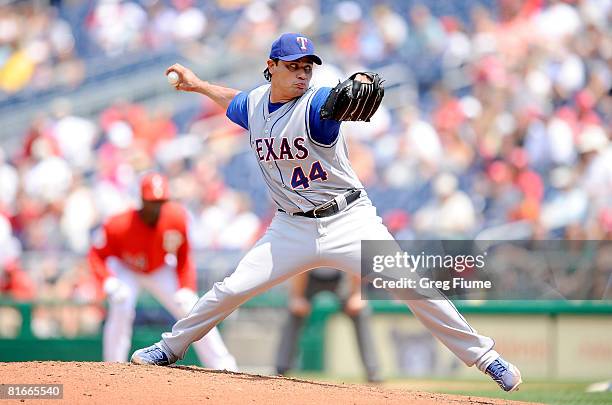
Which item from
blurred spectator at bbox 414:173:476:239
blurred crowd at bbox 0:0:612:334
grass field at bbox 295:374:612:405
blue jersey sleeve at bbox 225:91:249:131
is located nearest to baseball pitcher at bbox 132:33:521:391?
blue jersey sleeve at bbox 225:91:249:131

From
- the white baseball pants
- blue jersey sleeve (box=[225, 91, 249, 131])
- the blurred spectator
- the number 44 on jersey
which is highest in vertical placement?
the blurred spectator

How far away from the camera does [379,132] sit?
45.2ft

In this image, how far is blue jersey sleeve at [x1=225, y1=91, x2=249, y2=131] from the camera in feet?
21.0

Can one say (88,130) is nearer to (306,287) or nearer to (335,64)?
(335,64)

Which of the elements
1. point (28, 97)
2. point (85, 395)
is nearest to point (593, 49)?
point (28, 97)

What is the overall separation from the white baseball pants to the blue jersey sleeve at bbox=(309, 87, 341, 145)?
471 mm

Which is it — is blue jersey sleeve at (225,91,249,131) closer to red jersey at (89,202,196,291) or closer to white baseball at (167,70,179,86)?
white baseball at (167,70,179,86)

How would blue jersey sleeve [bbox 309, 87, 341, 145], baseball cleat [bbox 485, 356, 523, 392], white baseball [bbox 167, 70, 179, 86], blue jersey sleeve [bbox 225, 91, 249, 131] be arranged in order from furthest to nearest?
white baseball [bbox 167, 70, 179, 86] → blue jersey sleeve [bbox 225, 91, 249, 131] → baseball cleat [bbox 485, 356, 523, 392] → blue jersey sleeve [bbox 309, 87, 341, 145]

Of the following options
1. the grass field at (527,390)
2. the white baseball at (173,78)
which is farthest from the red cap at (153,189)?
the white baseball at (173,78)

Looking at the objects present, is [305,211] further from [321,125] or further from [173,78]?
[173,78]

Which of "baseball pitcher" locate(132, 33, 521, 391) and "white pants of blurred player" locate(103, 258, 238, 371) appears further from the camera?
"white pants of blurred player" locate(103, 258, 238, 371)

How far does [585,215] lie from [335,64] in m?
4.47

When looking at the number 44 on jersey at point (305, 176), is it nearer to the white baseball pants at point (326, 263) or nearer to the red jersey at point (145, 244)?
the white baseball pants at point (326, 263)

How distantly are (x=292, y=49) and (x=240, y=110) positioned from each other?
1.93 ft
